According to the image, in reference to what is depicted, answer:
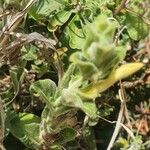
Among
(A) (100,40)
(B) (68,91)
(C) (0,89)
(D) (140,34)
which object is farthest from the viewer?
(D) (140,34)

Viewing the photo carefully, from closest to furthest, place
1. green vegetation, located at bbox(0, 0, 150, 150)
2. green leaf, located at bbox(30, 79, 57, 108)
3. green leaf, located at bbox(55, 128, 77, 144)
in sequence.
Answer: green vegetation, located at bbox(0, 0, 150, 150), green leaf, located at bbox(30, 79, 57, 108), green leaf, located at bbox(55, 128, 77, 144)

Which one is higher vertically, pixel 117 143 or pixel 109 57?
pixel 109 57

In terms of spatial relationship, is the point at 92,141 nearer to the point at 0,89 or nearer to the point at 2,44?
the point at 0,89

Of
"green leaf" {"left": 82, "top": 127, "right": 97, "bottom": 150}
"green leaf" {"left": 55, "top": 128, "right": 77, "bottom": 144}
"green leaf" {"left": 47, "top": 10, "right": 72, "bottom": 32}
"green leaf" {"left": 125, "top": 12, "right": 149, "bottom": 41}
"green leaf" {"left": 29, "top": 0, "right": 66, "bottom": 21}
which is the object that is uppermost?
"green leaf" {"left": 29, "top": 0, "right": 66, "bottom": 21}

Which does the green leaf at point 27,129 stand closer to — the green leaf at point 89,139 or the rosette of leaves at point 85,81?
the rosette of leaves at point 85,81

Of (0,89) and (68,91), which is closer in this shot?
(68,91)

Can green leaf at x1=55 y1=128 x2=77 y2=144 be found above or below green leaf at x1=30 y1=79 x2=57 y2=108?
below

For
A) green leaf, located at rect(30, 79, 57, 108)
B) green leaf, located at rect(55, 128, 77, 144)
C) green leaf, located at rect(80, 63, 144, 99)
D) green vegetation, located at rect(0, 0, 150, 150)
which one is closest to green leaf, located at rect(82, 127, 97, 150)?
green vegetation, located at rect(0, 0, 150, 150)

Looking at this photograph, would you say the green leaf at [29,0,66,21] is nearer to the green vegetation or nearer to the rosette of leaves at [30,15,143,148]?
the green vegetation

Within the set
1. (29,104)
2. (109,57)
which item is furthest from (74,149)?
(109,57)

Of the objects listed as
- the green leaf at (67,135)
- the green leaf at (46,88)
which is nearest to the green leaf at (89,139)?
the green leaf at (67,135)
